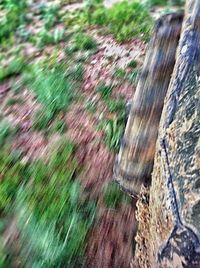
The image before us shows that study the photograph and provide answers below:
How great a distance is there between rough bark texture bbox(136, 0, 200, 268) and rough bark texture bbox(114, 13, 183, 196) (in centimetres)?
30

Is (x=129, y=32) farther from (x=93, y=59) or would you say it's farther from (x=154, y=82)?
(x=154, y=82)

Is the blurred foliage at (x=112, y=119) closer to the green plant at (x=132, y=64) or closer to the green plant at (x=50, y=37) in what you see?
the green plant at (x=132, y=64)

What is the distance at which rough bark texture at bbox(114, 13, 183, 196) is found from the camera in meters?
2.28

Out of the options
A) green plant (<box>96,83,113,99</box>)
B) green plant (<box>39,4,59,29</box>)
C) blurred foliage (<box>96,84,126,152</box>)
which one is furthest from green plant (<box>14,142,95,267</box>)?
green plant (<box>39,4,59,29</box>)

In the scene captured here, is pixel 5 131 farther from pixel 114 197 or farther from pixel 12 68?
pixel 114 197

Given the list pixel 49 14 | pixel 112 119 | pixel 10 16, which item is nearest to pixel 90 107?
pixel 112 119

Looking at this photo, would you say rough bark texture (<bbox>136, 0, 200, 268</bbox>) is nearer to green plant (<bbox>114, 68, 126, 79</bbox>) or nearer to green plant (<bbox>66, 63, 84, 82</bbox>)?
green plant (<bbox>114, 68, 126, 79</bbox>)

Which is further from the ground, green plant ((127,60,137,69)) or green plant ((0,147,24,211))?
A: green plant ((127,60,137,69))

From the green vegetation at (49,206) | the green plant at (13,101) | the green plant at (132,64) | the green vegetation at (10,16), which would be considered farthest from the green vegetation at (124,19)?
the green vegetation at (49,206)

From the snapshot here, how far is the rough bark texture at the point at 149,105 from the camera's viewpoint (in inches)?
89.6

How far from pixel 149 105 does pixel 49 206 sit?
82 centimetres

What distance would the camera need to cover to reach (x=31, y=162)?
10.3ft

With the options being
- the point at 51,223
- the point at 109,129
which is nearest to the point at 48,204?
the point at 51,223

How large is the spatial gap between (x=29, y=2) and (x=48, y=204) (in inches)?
99.6
